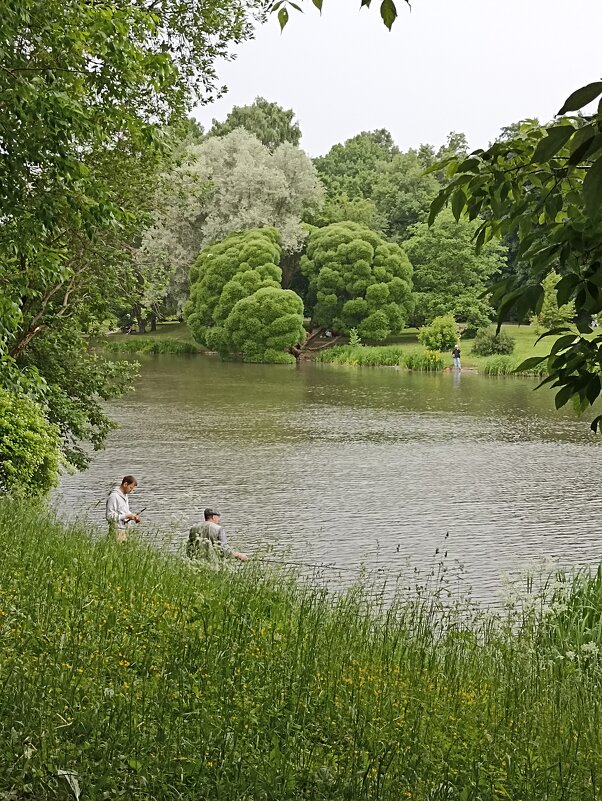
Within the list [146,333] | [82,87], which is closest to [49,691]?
[82,87]

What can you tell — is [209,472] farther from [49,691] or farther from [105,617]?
[49,691]

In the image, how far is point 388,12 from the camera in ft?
8.33

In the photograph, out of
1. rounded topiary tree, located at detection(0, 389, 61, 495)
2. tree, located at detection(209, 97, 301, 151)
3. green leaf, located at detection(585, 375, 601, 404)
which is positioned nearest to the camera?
green leaf, located at detection(585, 375, 601, 404)

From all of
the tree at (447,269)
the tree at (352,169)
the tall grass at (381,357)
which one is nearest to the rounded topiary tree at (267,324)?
the tall grass at (381,357)

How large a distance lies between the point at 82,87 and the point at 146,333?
6060 cm

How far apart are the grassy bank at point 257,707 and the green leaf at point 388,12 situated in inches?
110

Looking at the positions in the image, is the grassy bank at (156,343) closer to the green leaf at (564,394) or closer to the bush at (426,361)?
the bush at (426,361)

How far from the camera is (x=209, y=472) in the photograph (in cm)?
2075

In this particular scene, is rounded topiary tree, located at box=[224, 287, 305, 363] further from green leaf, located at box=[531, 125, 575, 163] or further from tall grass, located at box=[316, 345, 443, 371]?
green leaf, located at box=[531, 125, 575, 163]

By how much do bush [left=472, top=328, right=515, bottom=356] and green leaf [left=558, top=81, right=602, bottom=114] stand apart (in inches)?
1931

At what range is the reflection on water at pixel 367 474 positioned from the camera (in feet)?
49.3

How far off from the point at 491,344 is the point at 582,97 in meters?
50.3

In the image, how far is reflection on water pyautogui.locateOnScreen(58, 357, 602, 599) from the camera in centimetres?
1502

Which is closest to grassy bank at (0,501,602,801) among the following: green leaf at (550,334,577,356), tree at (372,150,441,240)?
green leaf at (550,334,577,356)
